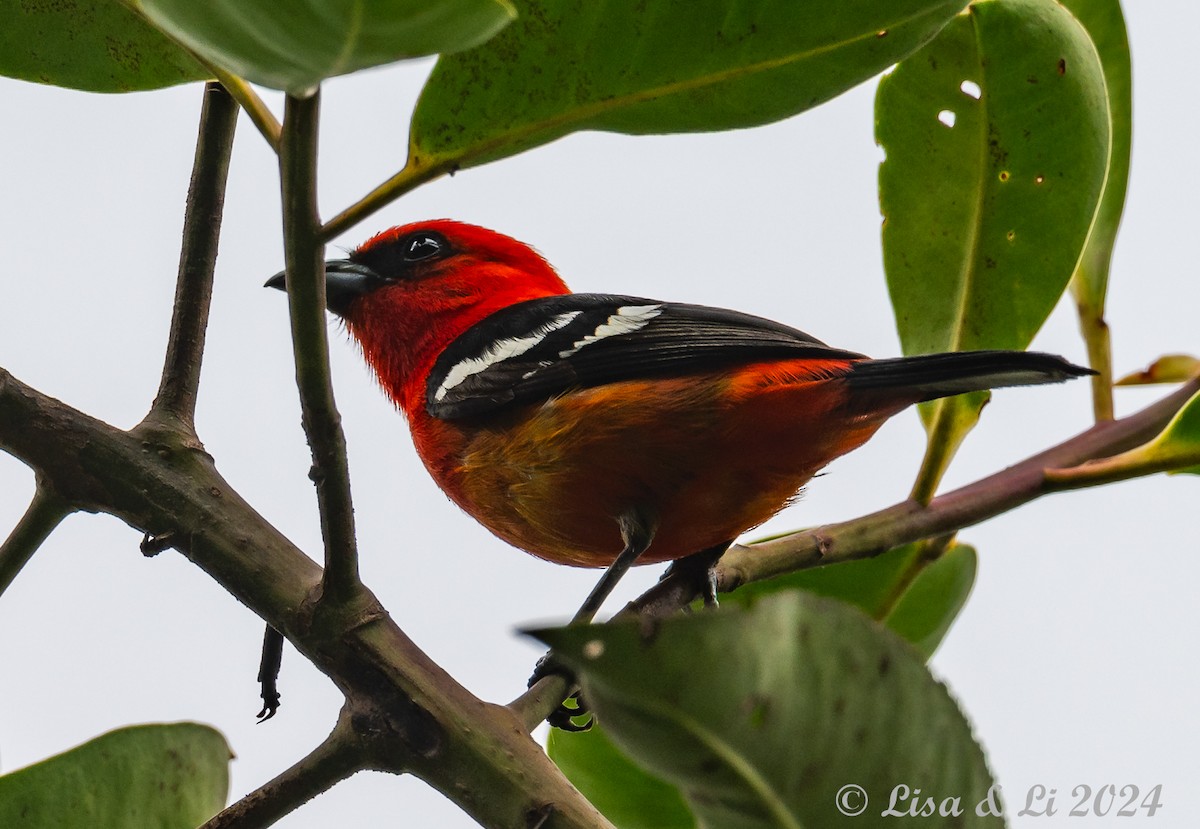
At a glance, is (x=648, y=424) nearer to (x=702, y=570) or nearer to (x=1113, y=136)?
(x=702, y=570)

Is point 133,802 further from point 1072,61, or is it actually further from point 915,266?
point 1072,61

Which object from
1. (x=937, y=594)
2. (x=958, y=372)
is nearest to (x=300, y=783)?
(x=958, y=372)

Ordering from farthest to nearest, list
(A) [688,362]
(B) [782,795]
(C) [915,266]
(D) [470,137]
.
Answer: (A) [688,362] → (C) [915,266] → (D) [470,137] → (B) [782,795]

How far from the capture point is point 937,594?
270 cm

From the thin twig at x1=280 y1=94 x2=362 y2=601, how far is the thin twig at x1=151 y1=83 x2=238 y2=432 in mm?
473

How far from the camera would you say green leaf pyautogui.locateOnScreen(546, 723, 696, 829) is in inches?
92.7

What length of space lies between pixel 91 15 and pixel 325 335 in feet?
2.92

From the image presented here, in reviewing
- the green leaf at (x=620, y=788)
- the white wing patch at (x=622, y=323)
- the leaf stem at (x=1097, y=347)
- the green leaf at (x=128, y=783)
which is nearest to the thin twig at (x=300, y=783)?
the green leaf at (x=128, y=783)

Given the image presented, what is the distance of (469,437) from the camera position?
3008mm

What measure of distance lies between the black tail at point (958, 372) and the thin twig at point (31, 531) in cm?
157

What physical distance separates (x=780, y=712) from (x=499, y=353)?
2.06 metres

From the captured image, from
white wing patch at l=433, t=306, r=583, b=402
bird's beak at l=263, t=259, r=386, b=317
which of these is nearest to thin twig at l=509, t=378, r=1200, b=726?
white wing patch at l=433, t=306, r=583, b=402

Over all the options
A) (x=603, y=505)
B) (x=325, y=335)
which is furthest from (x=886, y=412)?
(x=325, y=335)

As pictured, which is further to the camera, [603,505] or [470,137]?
[603,505]
